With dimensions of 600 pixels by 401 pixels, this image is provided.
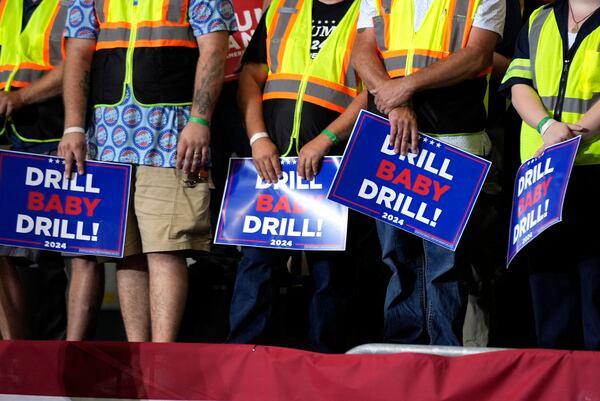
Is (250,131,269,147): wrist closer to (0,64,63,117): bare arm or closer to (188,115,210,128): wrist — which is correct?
(188,115,210,128): wrist

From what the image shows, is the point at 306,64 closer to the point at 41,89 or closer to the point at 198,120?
the point at 198,120

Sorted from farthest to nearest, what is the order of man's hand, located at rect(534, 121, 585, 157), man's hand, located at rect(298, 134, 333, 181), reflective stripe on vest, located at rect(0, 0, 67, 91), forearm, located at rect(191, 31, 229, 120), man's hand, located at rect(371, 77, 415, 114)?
1. reflective stripe on vest, located at rect(0, 0, 67, 91)
2. forearm, located at rect(191, 31, 229, 120)
3. man's hand, located at rect(298, 134, 333, 181)
4. man's hand, located at rect(371, 77, 415, 114)
5. man's hand, located at rect(534, 121, 585, 157)

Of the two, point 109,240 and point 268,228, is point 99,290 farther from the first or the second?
point 268,228

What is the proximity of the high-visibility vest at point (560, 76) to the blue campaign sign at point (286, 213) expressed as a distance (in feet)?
2.70

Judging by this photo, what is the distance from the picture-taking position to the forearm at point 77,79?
4562 mm

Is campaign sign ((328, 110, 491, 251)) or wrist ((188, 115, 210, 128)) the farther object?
wrist ((188, 115, 210, 128))

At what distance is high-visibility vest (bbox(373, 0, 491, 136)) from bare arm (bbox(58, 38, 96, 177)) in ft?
4.43

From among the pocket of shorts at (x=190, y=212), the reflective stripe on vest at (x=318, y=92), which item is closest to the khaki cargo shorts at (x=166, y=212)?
the pocket of shorts at (x=190, y=212)

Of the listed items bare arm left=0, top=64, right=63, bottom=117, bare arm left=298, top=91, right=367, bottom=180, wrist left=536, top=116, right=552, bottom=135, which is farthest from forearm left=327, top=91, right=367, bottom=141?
bare arm left=0, top=64, right=63, bottom=117

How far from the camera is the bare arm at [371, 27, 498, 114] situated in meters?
4.12

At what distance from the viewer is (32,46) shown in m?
5.13

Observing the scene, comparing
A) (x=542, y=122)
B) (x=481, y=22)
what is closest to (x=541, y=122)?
(x=542, y=122)

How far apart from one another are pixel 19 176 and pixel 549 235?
2.17 meters

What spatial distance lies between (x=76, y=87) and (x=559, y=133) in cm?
209
